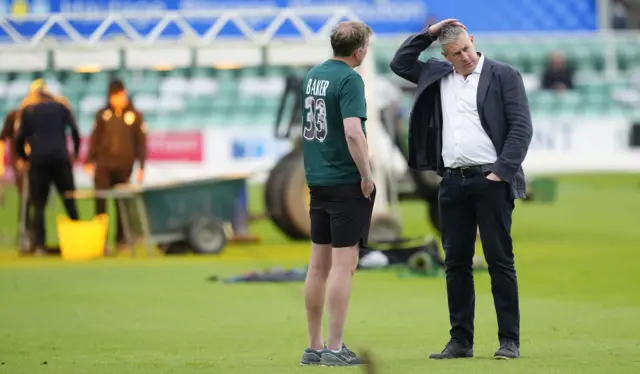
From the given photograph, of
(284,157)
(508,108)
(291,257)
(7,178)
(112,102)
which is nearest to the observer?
(508,108)

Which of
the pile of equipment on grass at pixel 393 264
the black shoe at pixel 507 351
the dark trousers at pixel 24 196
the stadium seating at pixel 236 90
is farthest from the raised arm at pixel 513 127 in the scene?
the stadium seating at pixel 236 90

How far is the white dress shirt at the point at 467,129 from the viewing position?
864cm

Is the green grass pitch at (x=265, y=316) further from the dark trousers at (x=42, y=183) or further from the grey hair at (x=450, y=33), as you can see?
the grey hair at (x=450, y=33)

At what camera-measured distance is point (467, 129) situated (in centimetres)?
866

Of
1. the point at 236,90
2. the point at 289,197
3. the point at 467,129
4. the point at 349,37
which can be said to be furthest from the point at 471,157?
the point at 236,90

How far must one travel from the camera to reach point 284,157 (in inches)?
814

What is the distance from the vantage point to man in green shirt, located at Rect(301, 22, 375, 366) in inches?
331

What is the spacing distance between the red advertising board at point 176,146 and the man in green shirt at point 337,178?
24.6 m

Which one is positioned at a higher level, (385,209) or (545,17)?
(545,17)

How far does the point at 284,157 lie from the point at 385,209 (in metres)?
1.60

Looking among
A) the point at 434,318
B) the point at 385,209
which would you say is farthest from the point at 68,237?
the point at 434,318

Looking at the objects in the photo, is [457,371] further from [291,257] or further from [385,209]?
[385,209]

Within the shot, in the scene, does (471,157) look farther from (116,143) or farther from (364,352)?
(116,143)

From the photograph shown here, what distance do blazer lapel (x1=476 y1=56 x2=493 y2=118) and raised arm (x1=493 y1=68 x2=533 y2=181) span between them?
82mm
